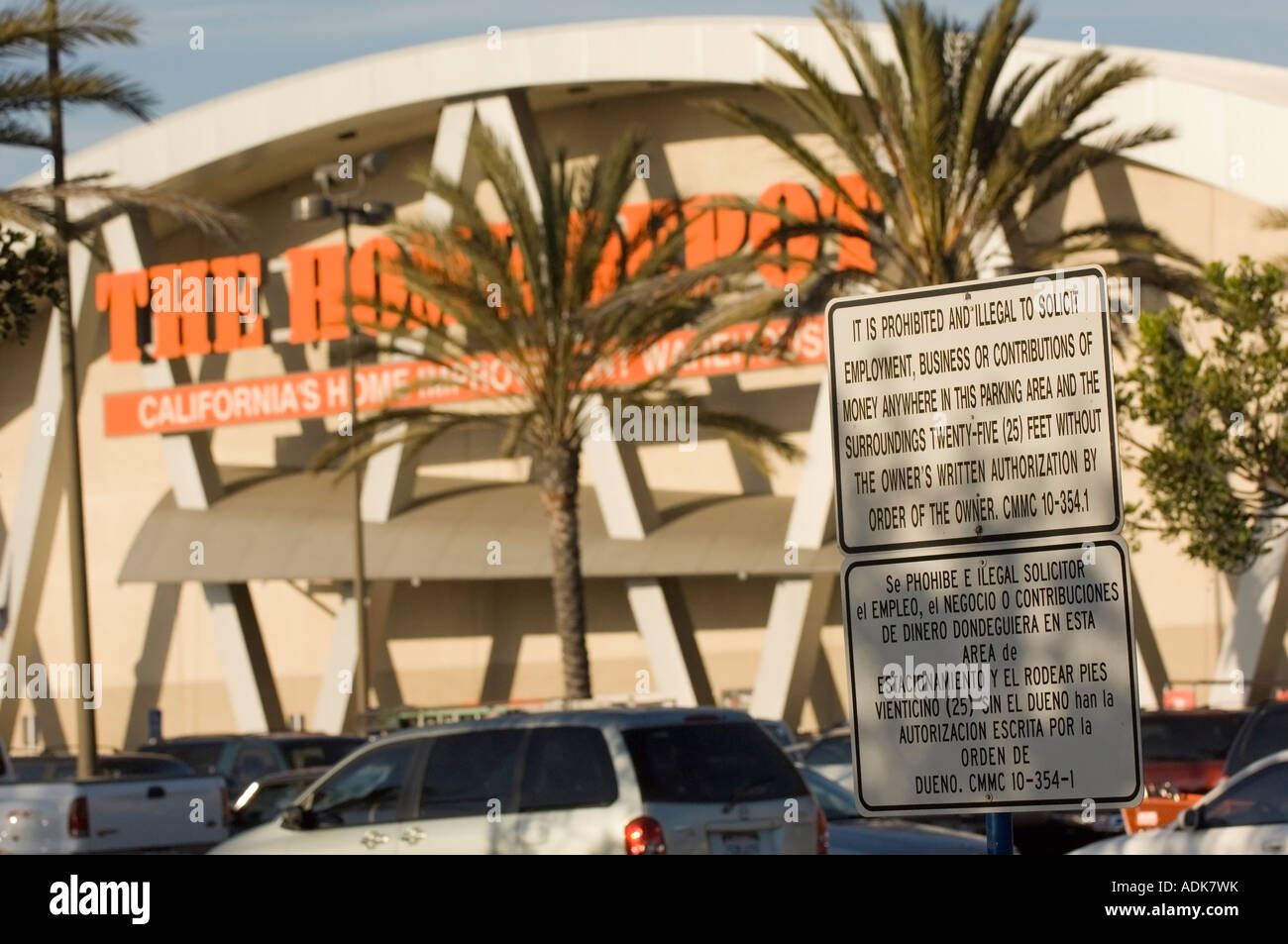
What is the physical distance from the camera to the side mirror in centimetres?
1159

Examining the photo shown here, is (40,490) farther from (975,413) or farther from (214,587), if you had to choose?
(975,413)

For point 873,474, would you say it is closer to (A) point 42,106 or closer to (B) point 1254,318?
(A) point 42,106

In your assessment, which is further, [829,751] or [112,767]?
[112,767]

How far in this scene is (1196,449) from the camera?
23109mm

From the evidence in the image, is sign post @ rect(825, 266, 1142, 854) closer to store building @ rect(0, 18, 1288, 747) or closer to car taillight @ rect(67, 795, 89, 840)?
car taillight @ rect(67, 795, 89, 840)

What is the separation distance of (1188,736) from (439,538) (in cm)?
2372

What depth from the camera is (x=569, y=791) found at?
10758 millimetres

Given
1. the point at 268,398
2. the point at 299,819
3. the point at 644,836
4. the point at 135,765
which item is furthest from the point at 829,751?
the point at 268,398

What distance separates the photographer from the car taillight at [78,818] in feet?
48.1

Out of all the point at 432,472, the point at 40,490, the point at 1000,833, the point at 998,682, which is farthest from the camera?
the point at 40,490

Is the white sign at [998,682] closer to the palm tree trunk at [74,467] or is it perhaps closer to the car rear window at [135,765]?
the palm tree trunk at [74,467]

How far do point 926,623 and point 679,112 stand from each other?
37.8 meters

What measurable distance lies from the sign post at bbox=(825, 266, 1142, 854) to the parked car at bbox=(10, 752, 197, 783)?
18.7 metres

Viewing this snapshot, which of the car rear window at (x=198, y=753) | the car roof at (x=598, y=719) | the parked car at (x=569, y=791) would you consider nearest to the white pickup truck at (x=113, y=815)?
the parked car at (x=569, y=791)
